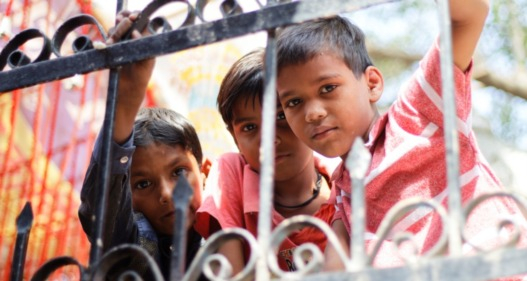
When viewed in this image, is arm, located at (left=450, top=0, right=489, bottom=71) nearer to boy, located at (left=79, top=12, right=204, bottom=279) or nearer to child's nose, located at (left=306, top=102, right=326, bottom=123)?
child's nose, located at (left=306, top=102, right=326, bottom=123)

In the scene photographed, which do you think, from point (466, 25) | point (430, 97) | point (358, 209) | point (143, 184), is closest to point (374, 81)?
point (430, 97)

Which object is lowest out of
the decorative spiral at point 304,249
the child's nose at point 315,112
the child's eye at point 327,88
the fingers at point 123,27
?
the decorative spiral at point 304,249

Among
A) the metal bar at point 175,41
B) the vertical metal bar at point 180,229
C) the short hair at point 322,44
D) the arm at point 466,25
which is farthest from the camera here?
the short hair at point 322,44

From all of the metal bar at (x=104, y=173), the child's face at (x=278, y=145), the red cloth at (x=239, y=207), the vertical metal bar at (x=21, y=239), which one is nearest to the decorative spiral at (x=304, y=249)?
the metal bar at (x=104, y=173)

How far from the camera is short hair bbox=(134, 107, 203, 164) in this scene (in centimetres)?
297

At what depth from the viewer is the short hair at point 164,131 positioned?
9.75ft

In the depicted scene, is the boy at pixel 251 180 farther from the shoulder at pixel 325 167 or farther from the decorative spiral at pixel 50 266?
the decorative spiral at pixel 50 266

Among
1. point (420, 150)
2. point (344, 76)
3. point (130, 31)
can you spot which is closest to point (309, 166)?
point (344, 76)

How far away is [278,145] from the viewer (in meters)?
2.73

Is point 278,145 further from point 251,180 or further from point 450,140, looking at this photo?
point 450,140

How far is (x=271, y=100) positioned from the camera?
5.27 feet

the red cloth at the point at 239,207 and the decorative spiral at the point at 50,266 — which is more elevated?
the red cloth at the point at 239,207

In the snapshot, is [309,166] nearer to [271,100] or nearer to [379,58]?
[271,100]

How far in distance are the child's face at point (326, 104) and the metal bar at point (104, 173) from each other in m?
0.65
